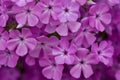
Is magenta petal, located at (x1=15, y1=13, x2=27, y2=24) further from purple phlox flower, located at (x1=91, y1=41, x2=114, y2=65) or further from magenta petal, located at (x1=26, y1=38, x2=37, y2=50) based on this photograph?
purple phlox flower, located at (x1=91, y1=41, x2=114, y2=65)

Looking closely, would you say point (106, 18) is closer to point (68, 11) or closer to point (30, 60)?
point (68, 11)

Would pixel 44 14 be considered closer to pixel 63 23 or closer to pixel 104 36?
pixel 63 23

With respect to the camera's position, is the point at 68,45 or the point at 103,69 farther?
the point at 103,69

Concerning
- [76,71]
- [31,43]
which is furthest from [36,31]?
[76,71]

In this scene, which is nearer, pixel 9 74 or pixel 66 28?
pixel 66 28

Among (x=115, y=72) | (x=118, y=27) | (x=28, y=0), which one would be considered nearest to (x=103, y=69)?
(x=115, y=72)

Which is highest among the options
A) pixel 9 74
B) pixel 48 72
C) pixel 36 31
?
pixel 36 31
